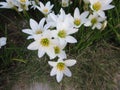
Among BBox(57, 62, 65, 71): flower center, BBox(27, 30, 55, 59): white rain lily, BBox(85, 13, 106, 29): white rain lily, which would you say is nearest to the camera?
BBox(27, 30, 55, 59): white rain lily

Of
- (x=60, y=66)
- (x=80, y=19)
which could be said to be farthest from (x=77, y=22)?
(x=60, y=66)

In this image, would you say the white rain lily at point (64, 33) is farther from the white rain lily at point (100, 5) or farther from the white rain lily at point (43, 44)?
the white rain lily at point (100, 5)

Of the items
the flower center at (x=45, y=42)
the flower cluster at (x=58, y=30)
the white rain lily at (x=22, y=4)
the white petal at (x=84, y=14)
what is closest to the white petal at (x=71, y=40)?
the flower cluster at (x=58, y=30)

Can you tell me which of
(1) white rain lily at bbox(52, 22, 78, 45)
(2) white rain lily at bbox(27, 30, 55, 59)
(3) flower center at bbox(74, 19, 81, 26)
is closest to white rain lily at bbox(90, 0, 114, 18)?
(3) flower center at bbox(74, 19, 81, 26)

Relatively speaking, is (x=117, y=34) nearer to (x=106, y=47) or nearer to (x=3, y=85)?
(x=106, y=47)

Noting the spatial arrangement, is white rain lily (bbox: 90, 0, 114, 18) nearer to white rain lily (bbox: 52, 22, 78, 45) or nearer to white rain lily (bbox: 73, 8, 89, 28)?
white rain lily (bbox: 73, 8, 89, 28)

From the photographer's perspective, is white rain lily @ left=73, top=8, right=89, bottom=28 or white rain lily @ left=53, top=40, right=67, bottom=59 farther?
white rain lily @ left=73, top=8, right=89, bottom=28

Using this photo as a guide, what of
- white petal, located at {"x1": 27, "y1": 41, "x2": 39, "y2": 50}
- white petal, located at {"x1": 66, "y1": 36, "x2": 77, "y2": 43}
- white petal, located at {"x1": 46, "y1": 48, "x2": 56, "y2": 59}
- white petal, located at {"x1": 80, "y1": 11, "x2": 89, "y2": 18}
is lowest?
white petal, located at {"x1": 46, "y1": 48, "x2": 56, "y2": 59}
